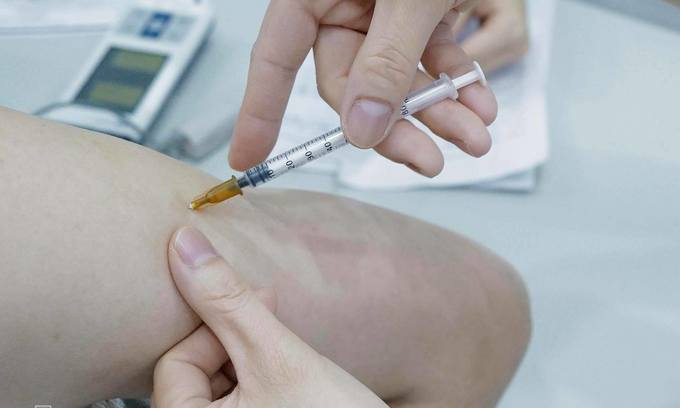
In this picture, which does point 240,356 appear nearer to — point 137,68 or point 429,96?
point 429,96

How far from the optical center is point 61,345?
0.57 metres

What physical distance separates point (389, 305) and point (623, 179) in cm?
60

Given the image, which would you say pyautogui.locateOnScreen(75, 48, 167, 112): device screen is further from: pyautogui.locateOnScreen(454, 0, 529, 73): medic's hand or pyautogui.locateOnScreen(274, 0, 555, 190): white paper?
pyautogui.locateOnScreen(454, 0, 529, 73): medic's hand

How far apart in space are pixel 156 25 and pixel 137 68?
117 mm

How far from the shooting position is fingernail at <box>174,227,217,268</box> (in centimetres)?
60

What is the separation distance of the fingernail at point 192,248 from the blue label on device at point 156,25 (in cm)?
88

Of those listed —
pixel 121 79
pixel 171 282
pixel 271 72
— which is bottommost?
pixel 121 79

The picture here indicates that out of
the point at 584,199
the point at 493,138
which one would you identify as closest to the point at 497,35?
the point at 493,138

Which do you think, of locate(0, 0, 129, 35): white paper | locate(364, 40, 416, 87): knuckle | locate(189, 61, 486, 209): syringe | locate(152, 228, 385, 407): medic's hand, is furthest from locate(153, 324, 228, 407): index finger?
locate(0, 0, 129, 35): white paper

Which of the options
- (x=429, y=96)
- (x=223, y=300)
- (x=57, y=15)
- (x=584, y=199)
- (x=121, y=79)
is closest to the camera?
(x=223, y=300)

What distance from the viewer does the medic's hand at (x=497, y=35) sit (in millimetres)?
1247

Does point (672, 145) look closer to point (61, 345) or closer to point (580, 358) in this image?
point (580, 358)

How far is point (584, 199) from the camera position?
3.81ft

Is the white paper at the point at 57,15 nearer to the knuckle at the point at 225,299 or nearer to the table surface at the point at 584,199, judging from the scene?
the table surface at the point at 584,199
